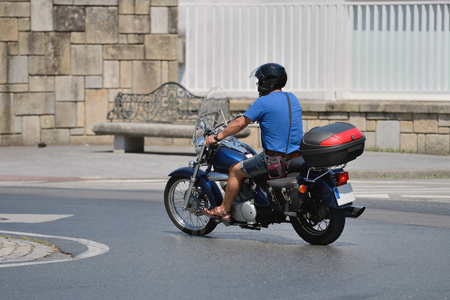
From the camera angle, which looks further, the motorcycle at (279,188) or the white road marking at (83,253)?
the motorcycle at (279,188)

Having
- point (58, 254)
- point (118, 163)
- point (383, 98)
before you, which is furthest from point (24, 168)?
point (58, 254)

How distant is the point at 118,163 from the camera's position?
57.4ft

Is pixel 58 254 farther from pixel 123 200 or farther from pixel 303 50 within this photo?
pixel 303 50

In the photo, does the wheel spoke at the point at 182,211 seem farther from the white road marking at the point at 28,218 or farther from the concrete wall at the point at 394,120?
the concrete wall at the point at 394,120

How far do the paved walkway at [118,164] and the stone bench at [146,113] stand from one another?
352 millimetres

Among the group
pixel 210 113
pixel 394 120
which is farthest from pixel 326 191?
pixel 394 120

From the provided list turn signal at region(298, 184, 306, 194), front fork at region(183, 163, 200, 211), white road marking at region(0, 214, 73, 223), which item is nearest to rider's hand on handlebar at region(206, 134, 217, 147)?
front fork at region(183, 163, 200, 211)

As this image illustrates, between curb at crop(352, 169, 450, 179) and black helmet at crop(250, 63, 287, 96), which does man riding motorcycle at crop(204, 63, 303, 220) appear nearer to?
black helmet at crop(250, 63, 287, 96)

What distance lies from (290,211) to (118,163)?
9222 millimetres

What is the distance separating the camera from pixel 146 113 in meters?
20.1

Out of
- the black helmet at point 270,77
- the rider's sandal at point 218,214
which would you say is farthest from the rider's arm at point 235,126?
the rider's sandal at point 218,214

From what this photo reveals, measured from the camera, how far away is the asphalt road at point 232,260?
6.79 meters

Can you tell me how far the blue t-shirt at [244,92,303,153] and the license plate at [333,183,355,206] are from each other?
58 cm

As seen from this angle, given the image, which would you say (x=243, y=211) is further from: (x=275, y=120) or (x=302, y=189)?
(x=275, y=120)
